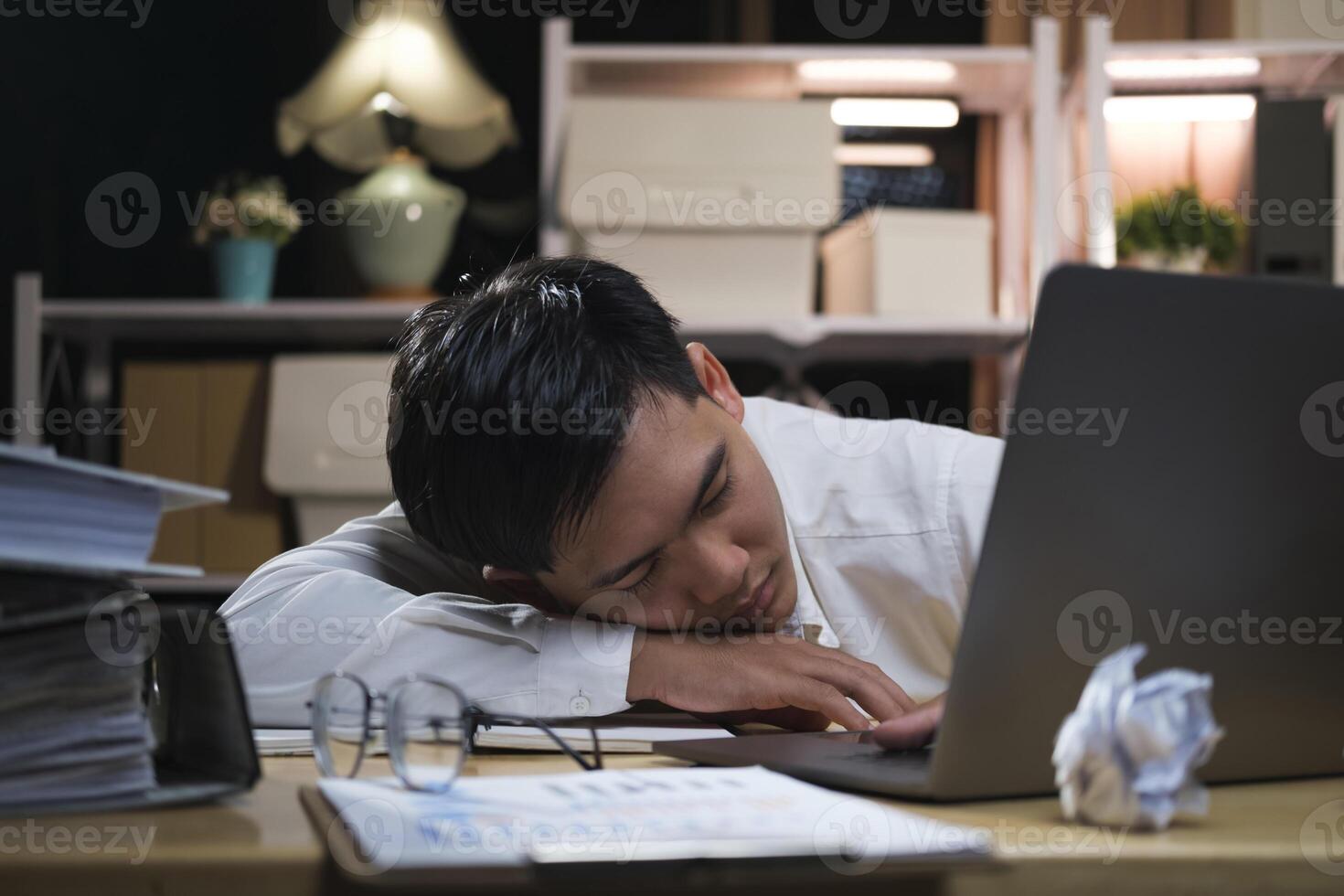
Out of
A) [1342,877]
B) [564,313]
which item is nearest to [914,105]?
[564,313]

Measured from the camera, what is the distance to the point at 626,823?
427mm

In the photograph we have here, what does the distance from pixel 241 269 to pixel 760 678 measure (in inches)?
64.2

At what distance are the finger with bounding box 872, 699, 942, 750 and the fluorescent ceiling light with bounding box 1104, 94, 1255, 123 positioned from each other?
1915mm

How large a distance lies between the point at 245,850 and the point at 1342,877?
0.34 m

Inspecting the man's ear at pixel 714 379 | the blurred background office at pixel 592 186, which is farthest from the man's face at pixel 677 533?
the blurred background office at pixel 592 186

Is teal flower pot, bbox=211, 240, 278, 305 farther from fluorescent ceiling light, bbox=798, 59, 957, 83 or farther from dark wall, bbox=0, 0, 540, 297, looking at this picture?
fluorescent ceiling light, bbox=798, 59, 957, 83

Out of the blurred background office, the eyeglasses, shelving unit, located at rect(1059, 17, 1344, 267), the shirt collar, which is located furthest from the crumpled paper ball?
shelving unit, located at rect(1059, 17, 1344, 267)

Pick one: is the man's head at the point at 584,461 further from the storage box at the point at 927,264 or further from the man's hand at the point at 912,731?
the storage box at the point at 927,264

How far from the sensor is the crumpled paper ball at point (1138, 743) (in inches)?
17.6

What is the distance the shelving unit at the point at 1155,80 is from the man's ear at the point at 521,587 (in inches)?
52.5

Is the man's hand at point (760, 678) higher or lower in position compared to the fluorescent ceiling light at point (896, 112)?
lower

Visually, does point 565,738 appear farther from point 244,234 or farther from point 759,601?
point 244,234

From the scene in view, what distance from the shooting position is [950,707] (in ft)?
1.55

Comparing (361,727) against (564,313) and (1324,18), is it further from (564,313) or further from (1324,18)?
(1324,18)
